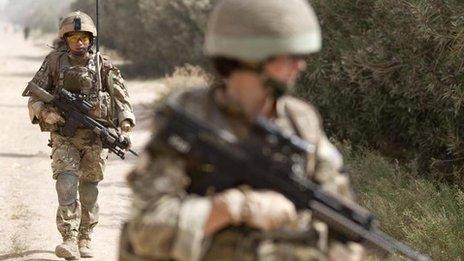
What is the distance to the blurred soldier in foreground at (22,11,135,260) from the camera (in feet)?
26.0

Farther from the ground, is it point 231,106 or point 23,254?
point 231,106

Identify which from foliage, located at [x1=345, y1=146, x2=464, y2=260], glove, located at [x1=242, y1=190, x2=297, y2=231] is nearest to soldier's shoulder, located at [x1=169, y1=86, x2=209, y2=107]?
glove, located at [x1=242, y1=190, x2=297, y2=231]

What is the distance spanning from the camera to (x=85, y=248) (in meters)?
8.41

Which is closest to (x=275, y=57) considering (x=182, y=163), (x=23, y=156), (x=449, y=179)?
(x=182, y=163)

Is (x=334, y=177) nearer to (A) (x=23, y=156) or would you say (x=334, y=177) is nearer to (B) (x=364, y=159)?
(B) (x=364, y=159)

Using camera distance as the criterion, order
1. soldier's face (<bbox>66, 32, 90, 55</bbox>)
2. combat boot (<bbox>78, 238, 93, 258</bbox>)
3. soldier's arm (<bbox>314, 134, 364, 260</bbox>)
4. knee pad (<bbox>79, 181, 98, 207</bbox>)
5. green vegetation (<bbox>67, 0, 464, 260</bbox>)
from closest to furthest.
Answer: soldier's arm (<bbox>314, 134, 364, 260</bbox>)
soldier's face (<bbox>66, 32, 90, 55</bbox>)
knee pad (<bbox>79, 181, 98, 207</bbox>)
combat boot (<bbox>78, 238, 93, 258</bbox>)
green vegetation (<bbox>67, 0, 464, 260</bbox>)

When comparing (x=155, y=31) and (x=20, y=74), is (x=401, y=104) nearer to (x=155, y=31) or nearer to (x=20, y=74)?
(x=155, y=31)

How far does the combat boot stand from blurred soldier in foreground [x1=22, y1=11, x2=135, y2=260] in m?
0.15

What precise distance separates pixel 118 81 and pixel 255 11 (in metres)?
5.37

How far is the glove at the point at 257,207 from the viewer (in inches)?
105

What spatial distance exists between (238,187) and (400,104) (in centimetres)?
751

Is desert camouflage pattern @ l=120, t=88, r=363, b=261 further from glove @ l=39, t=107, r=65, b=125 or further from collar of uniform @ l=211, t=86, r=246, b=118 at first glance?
glove @ l=39, t=107, r=65, b=125

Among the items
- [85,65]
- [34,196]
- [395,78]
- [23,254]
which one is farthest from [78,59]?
[34,196]

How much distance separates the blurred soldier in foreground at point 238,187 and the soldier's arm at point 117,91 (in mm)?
5178
